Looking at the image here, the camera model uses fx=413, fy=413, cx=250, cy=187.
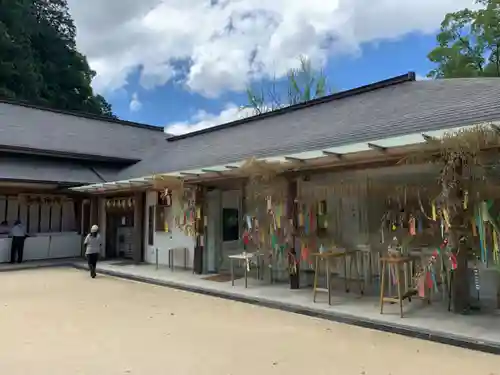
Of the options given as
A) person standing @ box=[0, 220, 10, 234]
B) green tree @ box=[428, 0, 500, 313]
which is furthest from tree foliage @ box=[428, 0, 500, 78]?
person standing @ box=[0, 220, 10, 234]

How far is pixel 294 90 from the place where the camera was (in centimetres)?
2955

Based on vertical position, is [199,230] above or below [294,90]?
below

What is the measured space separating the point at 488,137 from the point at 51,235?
1319 centimetres

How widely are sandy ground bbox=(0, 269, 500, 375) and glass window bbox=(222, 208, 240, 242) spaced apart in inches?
113

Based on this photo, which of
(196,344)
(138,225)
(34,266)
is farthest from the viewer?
(138,225)

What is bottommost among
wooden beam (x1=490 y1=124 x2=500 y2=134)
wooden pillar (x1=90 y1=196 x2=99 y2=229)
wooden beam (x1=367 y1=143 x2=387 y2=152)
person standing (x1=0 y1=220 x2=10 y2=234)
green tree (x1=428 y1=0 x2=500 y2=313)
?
person standing (x1=0 y1=220 x2=10 y2=234)

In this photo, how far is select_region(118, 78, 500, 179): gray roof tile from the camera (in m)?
7.08

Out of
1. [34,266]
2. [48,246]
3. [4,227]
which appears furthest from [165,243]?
[4,227]

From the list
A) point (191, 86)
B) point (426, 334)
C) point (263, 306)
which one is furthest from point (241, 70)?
point (426, 334)

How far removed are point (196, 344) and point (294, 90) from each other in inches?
1043

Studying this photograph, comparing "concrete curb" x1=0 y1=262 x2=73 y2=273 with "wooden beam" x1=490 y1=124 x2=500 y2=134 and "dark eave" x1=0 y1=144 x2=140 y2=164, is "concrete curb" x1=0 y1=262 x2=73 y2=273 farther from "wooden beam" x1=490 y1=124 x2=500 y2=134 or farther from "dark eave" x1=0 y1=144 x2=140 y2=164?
"wooden beam" x1=490 y1=124 x2=500 y2=134

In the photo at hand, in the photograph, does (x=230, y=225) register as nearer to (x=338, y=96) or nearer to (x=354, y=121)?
(x=354, y=121)

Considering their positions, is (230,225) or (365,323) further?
(230,225)

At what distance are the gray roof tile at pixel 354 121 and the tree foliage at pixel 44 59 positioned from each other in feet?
55.1
